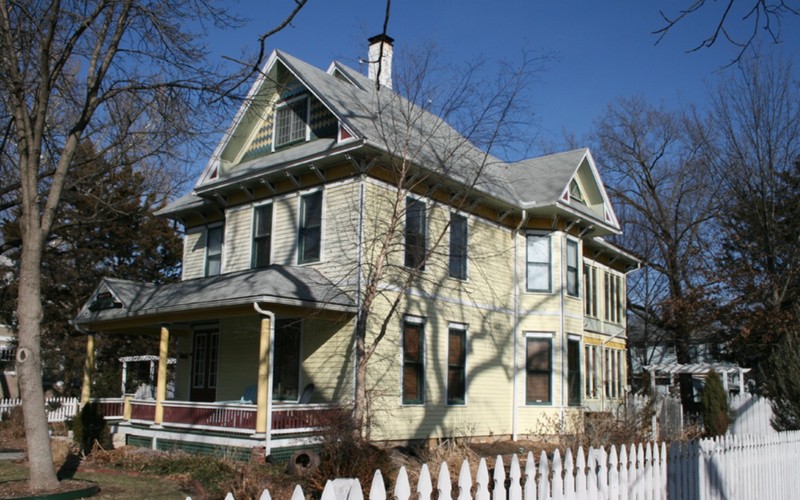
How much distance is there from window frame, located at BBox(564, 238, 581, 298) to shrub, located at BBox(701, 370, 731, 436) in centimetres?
508

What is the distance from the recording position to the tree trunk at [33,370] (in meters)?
10.5

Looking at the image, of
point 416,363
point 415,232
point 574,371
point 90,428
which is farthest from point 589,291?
point 90,428

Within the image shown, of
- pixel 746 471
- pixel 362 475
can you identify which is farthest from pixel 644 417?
pixel 362 475

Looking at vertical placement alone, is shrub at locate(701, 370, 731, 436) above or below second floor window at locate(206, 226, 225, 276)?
below

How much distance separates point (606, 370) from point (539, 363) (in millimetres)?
5553

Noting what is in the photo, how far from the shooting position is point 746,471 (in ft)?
28.8

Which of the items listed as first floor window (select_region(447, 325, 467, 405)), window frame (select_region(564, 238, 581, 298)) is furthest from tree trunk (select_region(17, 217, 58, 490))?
window frame (select_region(564, 238, 581, 298))

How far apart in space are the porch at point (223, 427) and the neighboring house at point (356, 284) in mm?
45

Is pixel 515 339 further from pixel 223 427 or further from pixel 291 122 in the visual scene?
pixel 223 427

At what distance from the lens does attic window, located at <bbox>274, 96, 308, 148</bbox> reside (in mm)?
18781

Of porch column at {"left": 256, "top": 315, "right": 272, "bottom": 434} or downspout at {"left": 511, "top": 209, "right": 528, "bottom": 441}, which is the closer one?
porch column at {"left": 256, "top": 315, "right": 272, "bottom": 434}

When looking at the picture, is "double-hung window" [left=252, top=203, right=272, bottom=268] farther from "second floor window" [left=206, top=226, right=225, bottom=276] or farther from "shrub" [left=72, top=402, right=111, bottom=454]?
"shrub" [left=72, top=402, right=111, bottom=454]

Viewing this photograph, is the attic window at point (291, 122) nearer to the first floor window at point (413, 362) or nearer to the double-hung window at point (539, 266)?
the first floor window at point (413, 362)

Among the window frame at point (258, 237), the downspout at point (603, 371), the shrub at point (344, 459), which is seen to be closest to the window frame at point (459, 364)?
the window frame at point (258, 237)
